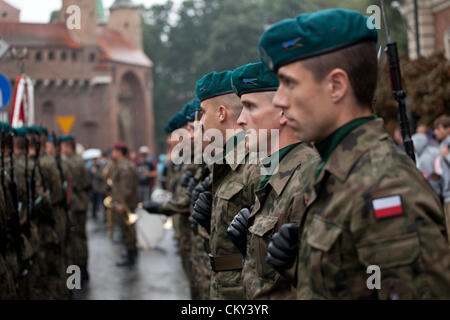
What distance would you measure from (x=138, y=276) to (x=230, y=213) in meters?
7.04

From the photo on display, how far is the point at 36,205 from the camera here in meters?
7.17

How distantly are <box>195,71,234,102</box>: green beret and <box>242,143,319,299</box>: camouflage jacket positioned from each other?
1422 mm

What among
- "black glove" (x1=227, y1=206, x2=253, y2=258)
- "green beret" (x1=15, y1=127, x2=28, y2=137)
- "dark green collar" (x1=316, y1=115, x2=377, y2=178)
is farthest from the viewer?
"green beret" (x1=15, y1=127, x2=28, y2=137)

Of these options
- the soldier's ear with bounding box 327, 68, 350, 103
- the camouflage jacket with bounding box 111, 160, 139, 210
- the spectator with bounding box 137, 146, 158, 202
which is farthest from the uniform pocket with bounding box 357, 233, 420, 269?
the spectator with bounding box 137, 146, 158, 202

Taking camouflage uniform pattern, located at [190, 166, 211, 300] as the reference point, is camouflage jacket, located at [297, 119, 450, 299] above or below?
above

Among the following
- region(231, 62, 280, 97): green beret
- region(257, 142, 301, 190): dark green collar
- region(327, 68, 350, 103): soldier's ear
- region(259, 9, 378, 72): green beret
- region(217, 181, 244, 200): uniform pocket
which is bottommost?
region(217, 181, 244, 200): uniform pocket

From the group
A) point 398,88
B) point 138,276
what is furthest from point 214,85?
point 138,276

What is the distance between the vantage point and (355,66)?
2006 mm

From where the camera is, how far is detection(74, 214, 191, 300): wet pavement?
8766 mm

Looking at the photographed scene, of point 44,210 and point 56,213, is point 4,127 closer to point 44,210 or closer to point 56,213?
point 44,210

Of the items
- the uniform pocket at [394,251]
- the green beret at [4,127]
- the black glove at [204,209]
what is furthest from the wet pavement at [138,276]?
the uniform pocket at [394,251]

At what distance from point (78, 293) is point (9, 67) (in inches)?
210

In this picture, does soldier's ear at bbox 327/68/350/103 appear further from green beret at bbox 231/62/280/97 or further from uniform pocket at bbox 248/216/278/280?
green beret at bbox 231/62/280/97
